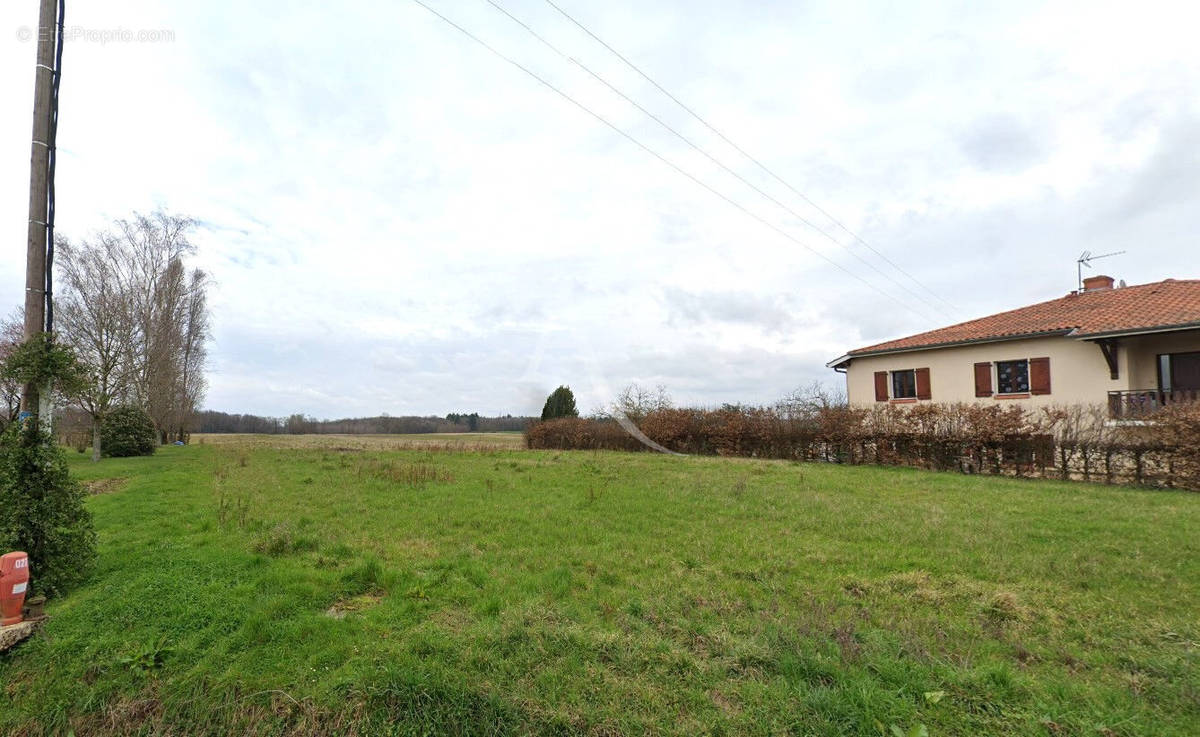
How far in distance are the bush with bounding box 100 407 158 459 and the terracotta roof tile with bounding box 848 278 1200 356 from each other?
1194 inches

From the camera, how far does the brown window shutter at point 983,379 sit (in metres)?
18.0

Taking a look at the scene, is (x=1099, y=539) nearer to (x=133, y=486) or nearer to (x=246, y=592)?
(x=246, y=592)

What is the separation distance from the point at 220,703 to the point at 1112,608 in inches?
254

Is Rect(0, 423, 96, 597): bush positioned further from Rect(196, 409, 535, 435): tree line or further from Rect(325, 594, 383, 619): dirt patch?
Rect(196, 409, 535, 435): tree line

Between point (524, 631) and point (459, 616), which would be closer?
point (524, 631)

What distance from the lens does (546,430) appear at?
27359 millimetres

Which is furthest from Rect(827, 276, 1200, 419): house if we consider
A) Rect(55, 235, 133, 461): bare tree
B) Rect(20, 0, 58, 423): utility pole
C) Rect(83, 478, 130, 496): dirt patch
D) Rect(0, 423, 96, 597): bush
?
Rect(55, 235, 133, 461): bare tree

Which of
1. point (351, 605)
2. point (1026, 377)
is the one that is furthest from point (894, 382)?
point (351, 605)

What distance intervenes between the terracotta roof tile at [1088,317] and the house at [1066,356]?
0.03 meters

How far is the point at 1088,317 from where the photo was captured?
1627cm

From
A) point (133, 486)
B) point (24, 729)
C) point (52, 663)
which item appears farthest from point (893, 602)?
point (133, 486)

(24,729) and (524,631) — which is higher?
(524,631)

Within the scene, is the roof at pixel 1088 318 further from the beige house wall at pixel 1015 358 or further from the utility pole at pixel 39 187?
the utility pole at pixel 39 187

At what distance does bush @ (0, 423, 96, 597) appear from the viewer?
444 cm
